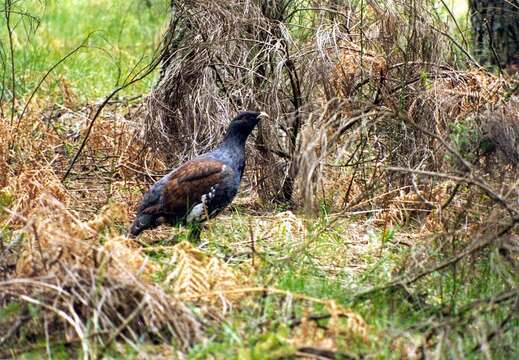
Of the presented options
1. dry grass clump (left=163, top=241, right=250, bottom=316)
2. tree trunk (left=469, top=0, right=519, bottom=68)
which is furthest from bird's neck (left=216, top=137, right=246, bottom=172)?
tree trunk (left=469, top=0, right=519, bottom=68)

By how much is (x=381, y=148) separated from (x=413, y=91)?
0.52 metres

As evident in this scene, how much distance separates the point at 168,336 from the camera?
14.8 ft

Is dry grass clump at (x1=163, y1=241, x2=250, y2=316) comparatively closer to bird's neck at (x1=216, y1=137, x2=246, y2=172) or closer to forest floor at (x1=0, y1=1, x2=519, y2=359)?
forest floor at (x1=0, y1=1, x2=519, y2=359)

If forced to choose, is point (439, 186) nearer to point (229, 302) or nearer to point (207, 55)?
point (207, 55)

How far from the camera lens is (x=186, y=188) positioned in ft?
22.1

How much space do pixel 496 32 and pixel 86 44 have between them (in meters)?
4.52

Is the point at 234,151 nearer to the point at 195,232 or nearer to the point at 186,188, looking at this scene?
the point at 186,188

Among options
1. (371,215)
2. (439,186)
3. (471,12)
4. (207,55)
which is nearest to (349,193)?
(371,215)

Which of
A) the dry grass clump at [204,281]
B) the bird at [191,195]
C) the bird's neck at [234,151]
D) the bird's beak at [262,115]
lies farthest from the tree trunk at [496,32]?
the dry grass clump at [204,281]

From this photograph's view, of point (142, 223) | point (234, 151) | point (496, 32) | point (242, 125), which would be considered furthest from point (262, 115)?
point (496, 32)

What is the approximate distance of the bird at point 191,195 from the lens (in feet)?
22.0

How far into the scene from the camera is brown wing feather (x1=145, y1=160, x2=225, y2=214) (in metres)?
6.72

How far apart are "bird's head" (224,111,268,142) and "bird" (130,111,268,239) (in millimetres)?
210

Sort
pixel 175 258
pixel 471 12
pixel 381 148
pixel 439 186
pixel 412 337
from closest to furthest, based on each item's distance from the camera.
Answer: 1. pixel 412 337
2. pixel 175 258
3. pixel 439 186
4. pixel 381 148
5. pixel 471 12
